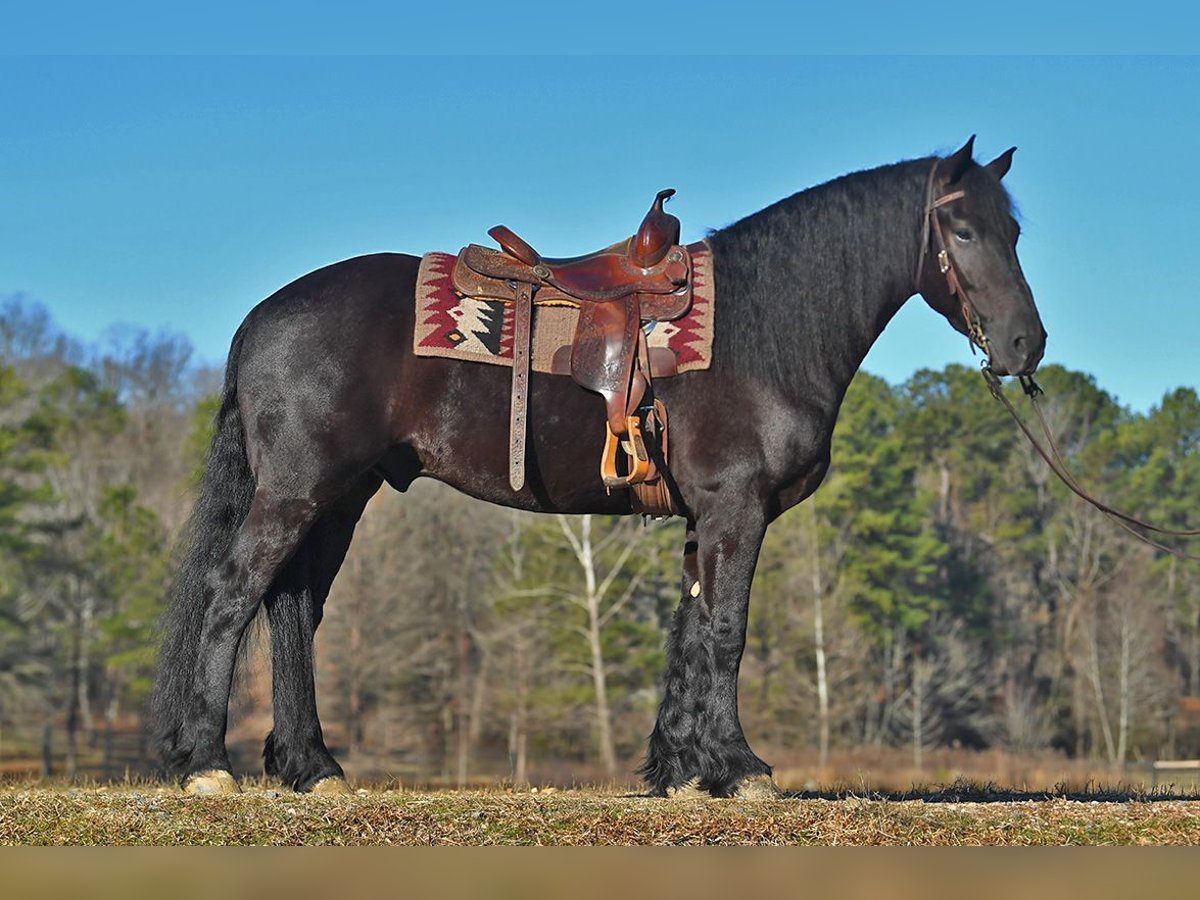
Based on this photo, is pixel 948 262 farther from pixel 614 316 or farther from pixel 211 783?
pixel 211 783

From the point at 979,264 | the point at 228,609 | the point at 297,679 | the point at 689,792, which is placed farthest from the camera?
the point at 297,679

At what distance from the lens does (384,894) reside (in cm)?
492

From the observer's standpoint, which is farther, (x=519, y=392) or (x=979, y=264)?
(x=979, y=264)

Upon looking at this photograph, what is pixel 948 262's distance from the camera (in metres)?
7.77

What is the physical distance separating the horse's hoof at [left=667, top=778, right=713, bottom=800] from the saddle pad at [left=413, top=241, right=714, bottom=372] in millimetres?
2221

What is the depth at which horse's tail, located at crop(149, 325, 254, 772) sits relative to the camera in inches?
300

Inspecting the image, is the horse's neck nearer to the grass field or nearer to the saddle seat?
the saddle seat

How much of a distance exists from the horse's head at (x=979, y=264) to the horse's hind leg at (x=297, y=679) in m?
3.50

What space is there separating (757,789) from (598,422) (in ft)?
7.02

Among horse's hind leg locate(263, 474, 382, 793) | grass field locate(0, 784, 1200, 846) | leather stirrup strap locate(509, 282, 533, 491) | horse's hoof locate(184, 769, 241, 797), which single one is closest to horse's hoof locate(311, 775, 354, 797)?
horse's hind leg locate(263, 474, 382, 793)

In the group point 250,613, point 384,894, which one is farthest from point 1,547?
point 384,894

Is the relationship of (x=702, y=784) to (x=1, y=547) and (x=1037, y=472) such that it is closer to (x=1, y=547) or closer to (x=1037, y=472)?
(x=1, y=547)

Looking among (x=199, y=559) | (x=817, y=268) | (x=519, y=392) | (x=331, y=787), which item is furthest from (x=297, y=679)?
(x=817, y=268)

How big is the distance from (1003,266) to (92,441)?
2192 inches
